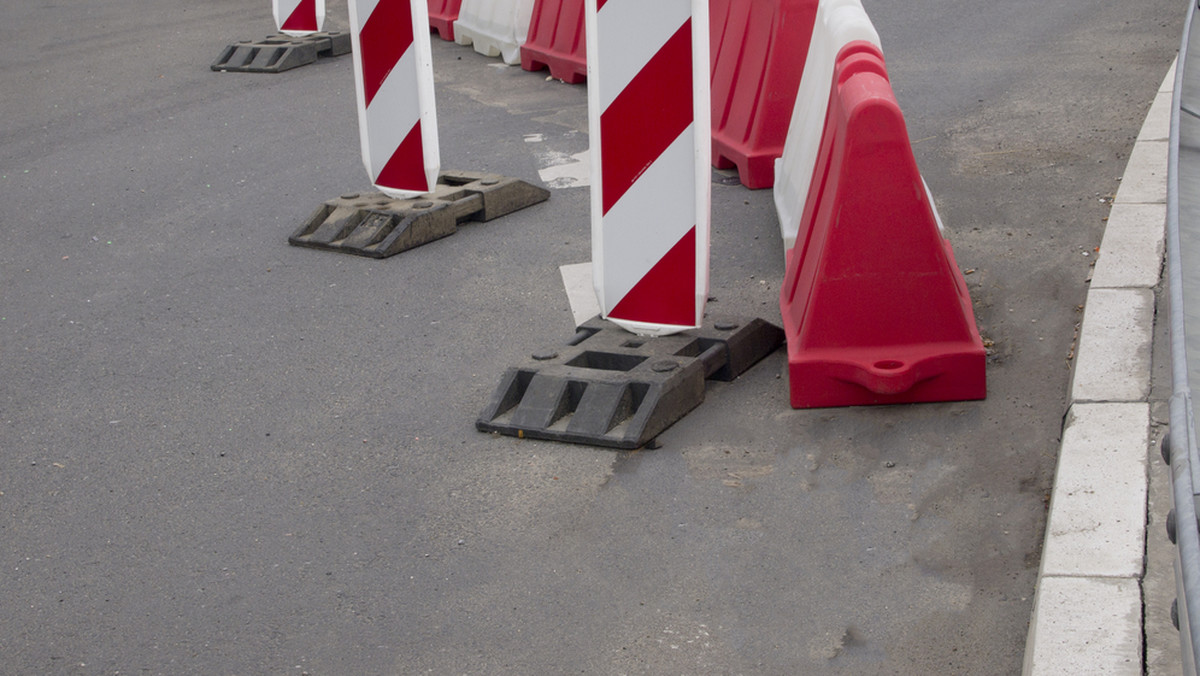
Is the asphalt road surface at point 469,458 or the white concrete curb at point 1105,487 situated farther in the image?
the asphalt road surface at point 469,458

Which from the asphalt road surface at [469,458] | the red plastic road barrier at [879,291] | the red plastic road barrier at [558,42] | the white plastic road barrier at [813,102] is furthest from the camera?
the red plastic road barrier at [558,42]

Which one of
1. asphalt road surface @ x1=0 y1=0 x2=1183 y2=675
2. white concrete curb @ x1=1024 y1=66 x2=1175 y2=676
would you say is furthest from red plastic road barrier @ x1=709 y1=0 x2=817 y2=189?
white concrete curb @ x1=1024 y1=66 x2=1175 y2=676

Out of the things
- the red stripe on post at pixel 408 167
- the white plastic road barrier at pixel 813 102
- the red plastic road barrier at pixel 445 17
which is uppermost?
the white plastic road barrier at pixel 813 102

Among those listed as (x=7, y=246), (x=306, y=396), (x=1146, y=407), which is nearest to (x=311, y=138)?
(x=7, y=246)

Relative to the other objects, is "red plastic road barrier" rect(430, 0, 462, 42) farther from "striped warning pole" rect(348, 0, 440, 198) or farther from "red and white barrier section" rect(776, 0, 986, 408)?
"red and white barrier section" rect(776, 0, 986, 408)

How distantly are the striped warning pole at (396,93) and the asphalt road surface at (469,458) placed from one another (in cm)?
Answer: 39

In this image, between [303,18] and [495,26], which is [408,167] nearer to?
[495,26]

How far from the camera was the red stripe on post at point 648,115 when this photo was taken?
399 centimetres

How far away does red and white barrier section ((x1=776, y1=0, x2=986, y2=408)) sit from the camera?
3.85 m

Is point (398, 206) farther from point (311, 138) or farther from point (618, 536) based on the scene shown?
point (618, 536)

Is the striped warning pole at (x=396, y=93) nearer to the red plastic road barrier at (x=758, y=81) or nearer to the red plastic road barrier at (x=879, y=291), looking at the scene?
the red plastic road barrier at (x=758, y=81)

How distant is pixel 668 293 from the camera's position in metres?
4.29

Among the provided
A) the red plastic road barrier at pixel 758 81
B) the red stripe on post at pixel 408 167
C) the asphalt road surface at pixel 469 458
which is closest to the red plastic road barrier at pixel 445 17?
the asphalt road surface at pixel 469 458

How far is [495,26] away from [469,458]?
682cm
